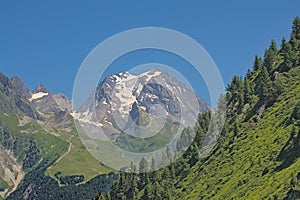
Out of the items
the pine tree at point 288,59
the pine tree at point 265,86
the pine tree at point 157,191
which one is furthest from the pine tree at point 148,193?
the pine tree at point 288,59

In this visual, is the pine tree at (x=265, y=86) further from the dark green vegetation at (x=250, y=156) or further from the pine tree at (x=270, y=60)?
the pine tree at (x=270, y=60)

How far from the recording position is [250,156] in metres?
148

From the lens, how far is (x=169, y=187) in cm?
17575

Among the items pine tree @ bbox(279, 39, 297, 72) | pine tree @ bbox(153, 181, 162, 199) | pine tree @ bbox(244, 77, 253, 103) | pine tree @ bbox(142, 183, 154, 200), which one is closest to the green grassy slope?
pine tree @ bbox(279, 39, 297, 72)

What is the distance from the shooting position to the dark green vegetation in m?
126

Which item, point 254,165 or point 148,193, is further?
point 148,193

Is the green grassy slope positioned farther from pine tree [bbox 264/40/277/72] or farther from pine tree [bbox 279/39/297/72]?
pine tree [bbox 264/40/277/72]

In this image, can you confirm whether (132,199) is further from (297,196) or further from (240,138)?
(297,196)

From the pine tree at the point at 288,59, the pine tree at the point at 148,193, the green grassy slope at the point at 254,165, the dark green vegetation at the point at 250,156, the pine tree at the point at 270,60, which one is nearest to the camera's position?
the green grassy slope at the point at 254,165

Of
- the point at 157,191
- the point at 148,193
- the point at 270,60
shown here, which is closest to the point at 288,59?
the point at 270,60

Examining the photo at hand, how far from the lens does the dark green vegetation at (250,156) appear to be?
126 metres

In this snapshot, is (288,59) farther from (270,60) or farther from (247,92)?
(247,92)

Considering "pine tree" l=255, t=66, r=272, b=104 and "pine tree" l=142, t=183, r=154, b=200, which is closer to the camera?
"pine tree" l=142, t=183, r=154, b=200

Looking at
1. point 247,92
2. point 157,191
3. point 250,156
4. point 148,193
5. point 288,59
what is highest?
point 288,59
